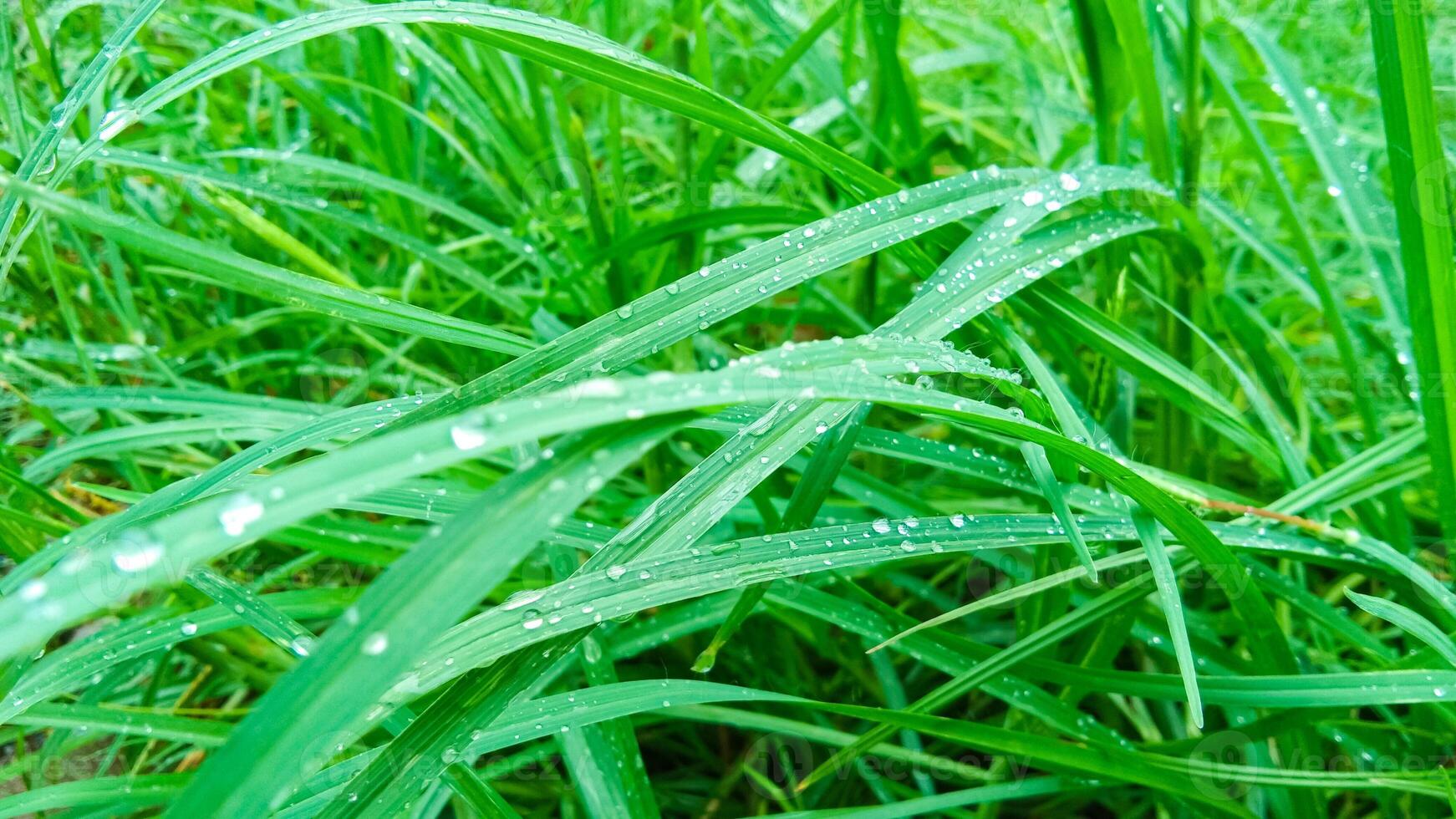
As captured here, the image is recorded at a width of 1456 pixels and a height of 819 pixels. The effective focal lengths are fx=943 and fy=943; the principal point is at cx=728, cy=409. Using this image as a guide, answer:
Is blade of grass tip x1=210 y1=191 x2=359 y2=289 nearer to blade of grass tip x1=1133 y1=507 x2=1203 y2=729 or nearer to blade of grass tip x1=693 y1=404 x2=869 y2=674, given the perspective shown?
blade of grass tip x1=693 y1=404 x2=869 y2=674

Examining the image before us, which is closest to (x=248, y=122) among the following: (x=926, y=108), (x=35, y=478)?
(x=35, y=478)

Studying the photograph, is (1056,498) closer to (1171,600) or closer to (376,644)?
(1171,600)

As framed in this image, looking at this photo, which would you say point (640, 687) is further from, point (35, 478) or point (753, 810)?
point (35, 478)

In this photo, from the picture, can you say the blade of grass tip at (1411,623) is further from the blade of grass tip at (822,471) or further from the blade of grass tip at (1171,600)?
the blade of grass tip at (822,471)

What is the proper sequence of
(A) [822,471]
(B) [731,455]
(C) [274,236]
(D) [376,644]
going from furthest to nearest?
(C) [274,236], (A) [822,471], (B) [731,455], (D) [376,644]

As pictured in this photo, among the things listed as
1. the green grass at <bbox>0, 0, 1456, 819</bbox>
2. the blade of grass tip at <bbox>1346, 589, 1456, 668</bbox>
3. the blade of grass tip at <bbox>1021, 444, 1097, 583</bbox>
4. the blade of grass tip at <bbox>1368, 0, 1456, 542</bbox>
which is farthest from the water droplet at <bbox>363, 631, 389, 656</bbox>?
the blade of grass tip at <bbox>1368, 0, 1456, 542</bbox>

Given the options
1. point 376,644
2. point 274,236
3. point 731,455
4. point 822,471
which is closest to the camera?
point 376,644

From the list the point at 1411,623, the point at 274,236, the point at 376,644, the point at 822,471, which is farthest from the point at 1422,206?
the point at 274,236

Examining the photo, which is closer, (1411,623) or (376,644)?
(376,644)
